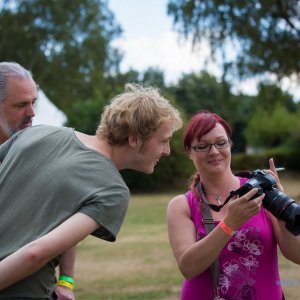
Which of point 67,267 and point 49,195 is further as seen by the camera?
point 67,267

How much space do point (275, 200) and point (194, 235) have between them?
42 centimetres

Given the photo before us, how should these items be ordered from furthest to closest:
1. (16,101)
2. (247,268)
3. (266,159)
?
(266,159)
(16,101)
(247,268)

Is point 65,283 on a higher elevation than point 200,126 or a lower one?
lower

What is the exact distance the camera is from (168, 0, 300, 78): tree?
57.3ft

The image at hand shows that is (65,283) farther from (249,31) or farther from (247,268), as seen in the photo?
(249,31)

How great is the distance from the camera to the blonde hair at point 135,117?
1757 mm

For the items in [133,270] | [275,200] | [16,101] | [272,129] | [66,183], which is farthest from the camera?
[272,129]

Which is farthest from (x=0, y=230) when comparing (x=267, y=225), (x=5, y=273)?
(x=267, y=225)

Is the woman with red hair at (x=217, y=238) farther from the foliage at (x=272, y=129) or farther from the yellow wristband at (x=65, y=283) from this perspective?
the foliage at (x=272, y=129)

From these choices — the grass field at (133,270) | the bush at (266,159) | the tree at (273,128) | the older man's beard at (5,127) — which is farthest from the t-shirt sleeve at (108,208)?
the tree at (273,128)

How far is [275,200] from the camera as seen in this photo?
6.50ft

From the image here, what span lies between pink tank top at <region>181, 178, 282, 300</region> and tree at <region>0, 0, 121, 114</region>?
21265mm

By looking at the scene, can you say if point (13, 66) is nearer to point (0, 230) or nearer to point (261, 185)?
point (0, 230)

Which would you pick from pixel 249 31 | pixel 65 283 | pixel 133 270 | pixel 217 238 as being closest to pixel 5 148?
pixel 65 283
